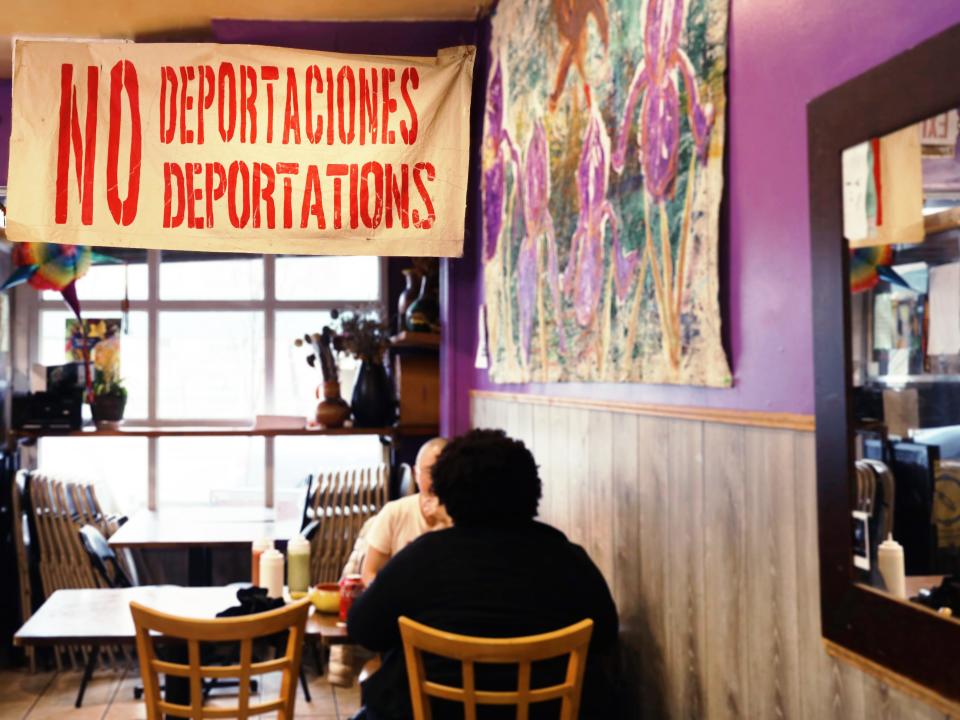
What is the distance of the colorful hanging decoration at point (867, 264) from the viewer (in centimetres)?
131

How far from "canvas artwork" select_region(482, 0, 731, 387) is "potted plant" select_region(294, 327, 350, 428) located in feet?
6.06

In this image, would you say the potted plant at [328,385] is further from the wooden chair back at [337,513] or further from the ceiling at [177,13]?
the ceiling at [177,13]

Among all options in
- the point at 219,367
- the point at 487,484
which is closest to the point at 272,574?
the point at 487,484

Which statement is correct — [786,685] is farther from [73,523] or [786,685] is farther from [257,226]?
[73,523]

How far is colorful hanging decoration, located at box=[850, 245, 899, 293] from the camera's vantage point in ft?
4.31

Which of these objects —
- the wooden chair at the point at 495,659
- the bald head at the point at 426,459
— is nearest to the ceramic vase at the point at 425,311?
the bald head at the point at 426,459

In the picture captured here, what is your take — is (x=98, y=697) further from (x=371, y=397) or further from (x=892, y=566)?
(x=892, y=566)

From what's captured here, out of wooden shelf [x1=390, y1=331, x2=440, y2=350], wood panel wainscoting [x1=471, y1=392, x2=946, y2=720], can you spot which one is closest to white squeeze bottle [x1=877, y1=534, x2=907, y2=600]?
wood panel wainscoting [x1=471, y1=392, x2=946, y2=720]

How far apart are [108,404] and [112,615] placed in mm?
2936

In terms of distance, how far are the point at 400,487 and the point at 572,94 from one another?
2783mm

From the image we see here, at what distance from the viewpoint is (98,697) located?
179 inches

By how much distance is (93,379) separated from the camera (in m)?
5.64

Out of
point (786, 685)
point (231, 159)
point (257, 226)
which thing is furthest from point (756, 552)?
point (231, 159)

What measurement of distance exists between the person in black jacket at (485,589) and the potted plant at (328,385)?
10.4ft
